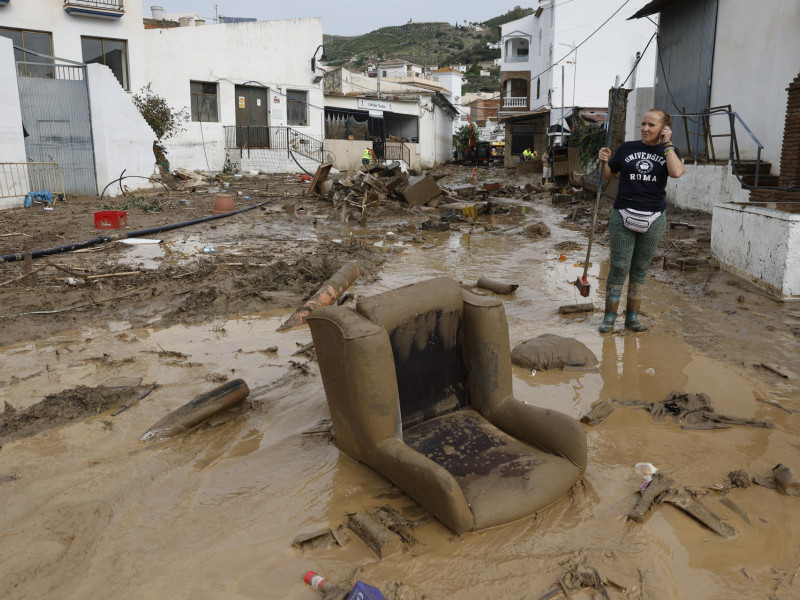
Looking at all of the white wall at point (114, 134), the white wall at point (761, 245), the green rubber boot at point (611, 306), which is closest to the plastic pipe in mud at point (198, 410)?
the green rubber boot at point (611, 306)

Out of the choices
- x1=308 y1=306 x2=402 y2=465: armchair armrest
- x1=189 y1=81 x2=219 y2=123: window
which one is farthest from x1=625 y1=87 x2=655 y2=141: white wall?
x1=308 y1=306 x2=402 y2=465: armchair armrest

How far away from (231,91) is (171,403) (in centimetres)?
2611

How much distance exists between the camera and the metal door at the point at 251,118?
2791 centimetres

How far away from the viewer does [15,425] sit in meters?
4.05

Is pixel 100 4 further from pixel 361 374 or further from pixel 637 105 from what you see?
pixel 361 374

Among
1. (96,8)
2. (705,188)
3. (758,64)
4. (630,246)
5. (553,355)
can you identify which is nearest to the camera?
(553,355)

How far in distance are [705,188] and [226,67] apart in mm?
21614

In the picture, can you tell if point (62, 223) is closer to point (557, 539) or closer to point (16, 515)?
point (16, 515)

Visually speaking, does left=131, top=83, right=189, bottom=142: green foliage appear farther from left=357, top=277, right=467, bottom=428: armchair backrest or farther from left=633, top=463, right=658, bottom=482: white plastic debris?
left=633, top=463, right=658, bottom=482: white plastic debris

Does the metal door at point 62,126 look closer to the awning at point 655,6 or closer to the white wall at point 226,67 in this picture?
the white wall at point 226,67

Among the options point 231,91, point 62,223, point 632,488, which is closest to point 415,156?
point 231,91

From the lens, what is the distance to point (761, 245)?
24.1 ft

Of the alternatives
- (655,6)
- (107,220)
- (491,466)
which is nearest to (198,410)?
(491,466)

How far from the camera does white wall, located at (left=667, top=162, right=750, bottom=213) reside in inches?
477
